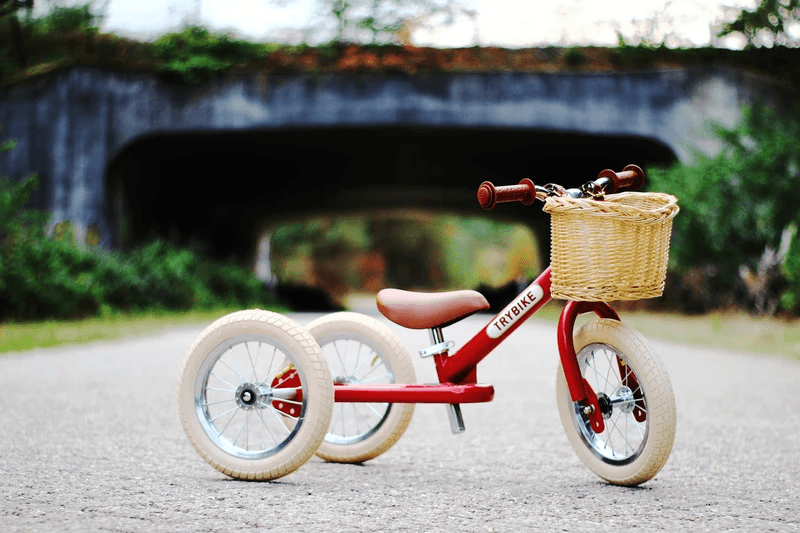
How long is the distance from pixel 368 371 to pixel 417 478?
633 mm

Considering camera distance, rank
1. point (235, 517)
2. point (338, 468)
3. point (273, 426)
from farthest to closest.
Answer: point (273, 426) → point (338, 468) → point (235, 517)

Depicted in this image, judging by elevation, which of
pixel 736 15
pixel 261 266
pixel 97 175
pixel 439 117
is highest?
pixel 736 15

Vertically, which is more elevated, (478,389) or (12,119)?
(12,119)

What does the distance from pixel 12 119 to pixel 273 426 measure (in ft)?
51.4

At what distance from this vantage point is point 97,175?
18109mm

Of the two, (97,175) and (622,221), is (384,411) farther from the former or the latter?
(97,175)

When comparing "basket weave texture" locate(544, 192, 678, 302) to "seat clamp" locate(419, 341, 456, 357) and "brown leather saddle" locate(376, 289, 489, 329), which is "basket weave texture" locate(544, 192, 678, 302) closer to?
"brown leather saddle" locate(376, 289, 489, 329)

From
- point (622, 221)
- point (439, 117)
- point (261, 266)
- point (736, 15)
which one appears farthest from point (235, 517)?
point (261, 266)

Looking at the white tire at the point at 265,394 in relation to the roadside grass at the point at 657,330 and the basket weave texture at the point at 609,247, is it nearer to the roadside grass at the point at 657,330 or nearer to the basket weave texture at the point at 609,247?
the basket weave texture at the point at 609,247

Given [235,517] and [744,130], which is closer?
[235,517]

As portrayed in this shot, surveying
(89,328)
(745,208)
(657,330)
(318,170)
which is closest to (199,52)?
(318,170)

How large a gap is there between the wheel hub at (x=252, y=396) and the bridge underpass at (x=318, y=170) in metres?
15.2

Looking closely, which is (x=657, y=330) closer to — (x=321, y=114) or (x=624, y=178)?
(x=321, y=114)

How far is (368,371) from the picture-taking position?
4.05 metres
